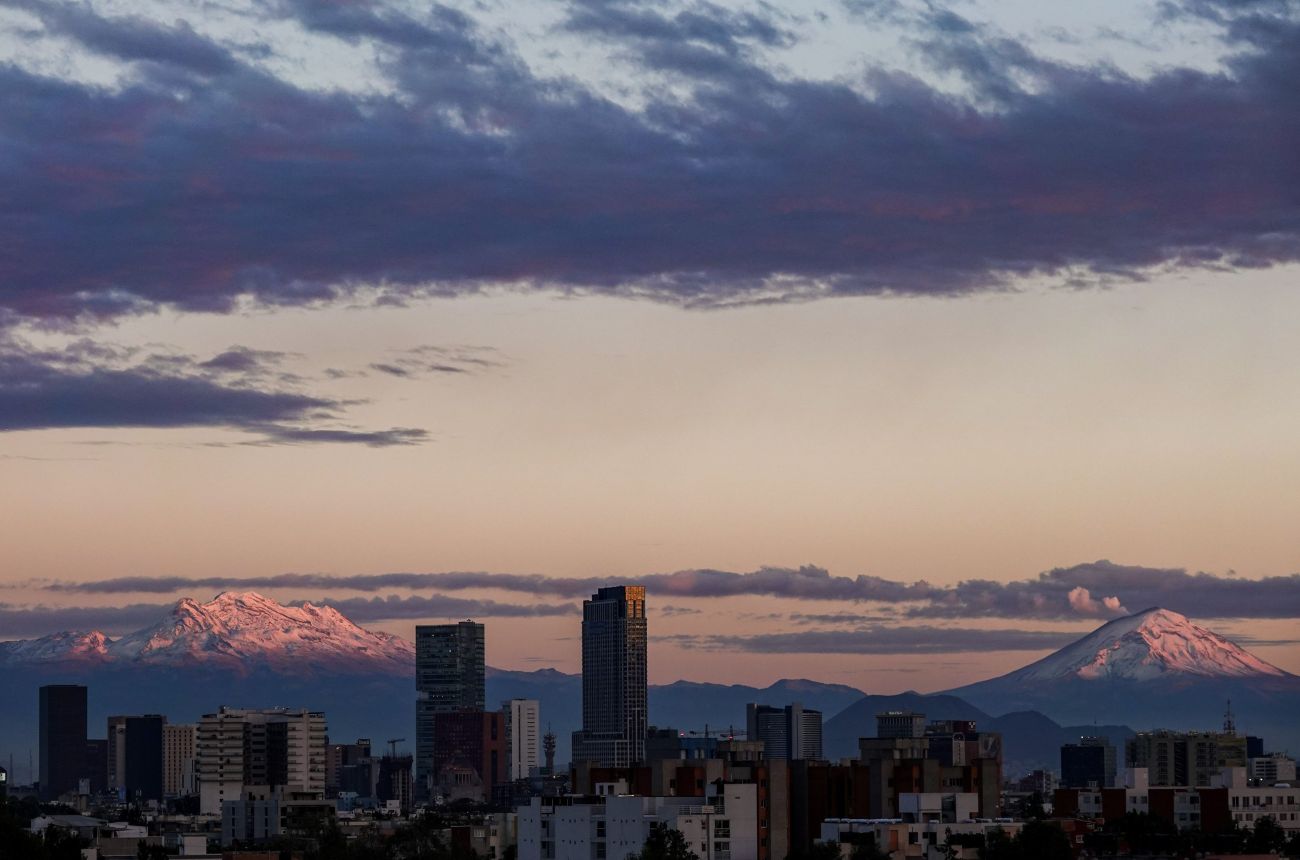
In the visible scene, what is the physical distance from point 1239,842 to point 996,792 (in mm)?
23620

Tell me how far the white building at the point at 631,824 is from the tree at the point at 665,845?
178 cm

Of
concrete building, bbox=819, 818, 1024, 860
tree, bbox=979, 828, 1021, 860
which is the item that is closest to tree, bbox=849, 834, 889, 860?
concrete building, bbox=819, 818, 1024, 860

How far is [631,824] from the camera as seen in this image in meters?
160

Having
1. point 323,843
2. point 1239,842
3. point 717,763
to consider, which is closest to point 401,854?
point 323,843

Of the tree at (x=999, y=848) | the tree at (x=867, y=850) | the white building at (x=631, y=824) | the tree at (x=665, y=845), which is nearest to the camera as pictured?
the tree at (x=665, y=845)

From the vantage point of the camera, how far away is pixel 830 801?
18200 centimetres

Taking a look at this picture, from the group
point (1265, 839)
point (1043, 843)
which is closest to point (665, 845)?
point (1043, 843)

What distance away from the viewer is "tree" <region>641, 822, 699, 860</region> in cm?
15088

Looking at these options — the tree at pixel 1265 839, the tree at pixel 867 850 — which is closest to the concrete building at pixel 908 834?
the tree at pixel 867 850

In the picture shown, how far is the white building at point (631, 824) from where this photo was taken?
16075cm

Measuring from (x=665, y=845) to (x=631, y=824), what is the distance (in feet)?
20.2

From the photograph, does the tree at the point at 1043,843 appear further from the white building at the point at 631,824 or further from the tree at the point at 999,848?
the white building at the point at 631,824

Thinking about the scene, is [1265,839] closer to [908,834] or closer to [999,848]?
[908,834]

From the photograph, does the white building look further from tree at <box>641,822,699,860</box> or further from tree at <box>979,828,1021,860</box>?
tree at <box>979,828,1021,860</box>
